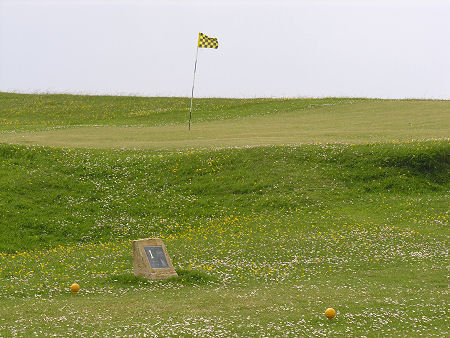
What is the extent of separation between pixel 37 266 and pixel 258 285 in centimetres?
930

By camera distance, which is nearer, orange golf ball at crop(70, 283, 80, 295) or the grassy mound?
orange golf ball at crop(70, 283, 80, 295)

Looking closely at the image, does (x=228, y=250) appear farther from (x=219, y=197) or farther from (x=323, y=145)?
(x=323, y=145)

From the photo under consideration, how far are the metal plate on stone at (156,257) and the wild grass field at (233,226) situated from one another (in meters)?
0.87

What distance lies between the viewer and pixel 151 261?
19609 millimetres

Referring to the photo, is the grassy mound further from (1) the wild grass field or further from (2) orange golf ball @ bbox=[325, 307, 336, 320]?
(2) orange golf ball @ bbox=[325, 307, 336, 320]

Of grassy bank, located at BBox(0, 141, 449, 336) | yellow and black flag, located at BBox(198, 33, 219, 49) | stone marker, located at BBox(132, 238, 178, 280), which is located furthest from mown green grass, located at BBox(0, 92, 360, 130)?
stone marker, located at BBox(132, 238, 178, 280)

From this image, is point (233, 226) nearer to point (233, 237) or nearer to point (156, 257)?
point (233, 237)

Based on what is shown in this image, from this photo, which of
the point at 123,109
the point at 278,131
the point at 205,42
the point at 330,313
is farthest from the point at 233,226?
the point at 123,109

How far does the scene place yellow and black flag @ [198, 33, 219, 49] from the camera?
45.1m

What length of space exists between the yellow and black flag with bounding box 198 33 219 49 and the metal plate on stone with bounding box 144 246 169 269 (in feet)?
92.5

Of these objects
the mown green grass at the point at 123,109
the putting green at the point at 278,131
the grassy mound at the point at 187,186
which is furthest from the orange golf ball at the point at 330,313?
the mown green grass at the point at 123,109

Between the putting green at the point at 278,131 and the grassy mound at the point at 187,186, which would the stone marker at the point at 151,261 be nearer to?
the grassy mound at the point at 187,186

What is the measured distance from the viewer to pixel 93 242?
27391mm

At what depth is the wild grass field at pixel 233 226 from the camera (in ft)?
48.7
